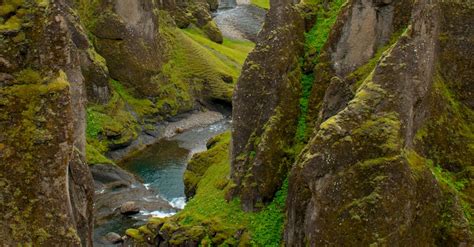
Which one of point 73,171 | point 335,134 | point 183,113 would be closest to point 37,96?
point 73,171

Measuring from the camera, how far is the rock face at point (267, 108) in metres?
32.8

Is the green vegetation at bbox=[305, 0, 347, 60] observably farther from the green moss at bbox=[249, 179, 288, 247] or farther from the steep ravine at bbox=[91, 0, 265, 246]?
the steep ravine at bbox=[91, 0, 265, 246]

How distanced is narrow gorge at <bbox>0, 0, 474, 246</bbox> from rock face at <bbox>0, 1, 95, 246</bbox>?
0.13 feet

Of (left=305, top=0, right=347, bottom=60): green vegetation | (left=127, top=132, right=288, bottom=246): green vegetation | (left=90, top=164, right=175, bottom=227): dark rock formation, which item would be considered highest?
(left=305, top=0, right=347, bottom=60): green vegetation

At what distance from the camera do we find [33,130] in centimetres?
1941

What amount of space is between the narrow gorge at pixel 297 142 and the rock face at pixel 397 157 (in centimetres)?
6

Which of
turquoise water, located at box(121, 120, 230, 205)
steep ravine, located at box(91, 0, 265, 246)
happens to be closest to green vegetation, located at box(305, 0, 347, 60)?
steep ravine, located at box(91, 0, 265, 246)

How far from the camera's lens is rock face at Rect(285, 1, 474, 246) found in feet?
76.4

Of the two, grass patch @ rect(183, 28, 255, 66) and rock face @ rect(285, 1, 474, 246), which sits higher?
rock face @ rect(285, 1, 474, 246)

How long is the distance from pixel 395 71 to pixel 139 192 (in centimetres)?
3211

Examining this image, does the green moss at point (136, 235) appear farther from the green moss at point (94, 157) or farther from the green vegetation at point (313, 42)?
the green moss at point (94, 157)

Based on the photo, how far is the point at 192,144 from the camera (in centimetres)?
6888

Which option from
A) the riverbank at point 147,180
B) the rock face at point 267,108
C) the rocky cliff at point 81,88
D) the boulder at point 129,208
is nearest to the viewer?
the rocky cliff at point 81,88

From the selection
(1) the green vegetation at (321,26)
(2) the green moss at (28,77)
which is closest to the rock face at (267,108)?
(1) the green vegetation at (321,26)
